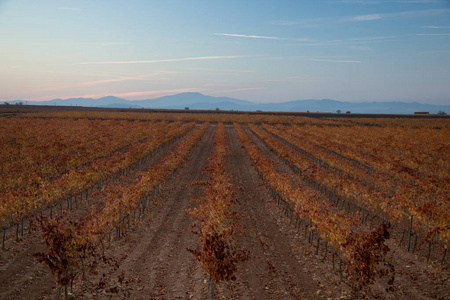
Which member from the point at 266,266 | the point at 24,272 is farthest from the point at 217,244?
the point at 24,272

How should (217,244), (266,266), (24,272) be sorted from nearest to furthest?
(217,244)
(24,272)
(266,266)

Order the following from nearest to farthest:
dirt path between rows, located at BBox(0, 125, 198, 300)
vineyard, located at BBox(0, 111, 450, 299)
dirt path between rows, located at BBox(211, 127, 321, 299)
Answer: vineyard, located at BBox(0, 111, 450, 299) < dirt path between rows, located at BBox(0, 125, 198, 300) < dirt path between rows, located at BBox(211, 127, 321, 299)

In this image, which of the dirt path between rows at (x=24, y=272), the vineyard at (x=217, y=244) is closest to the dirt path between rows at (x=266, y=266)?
the vineyard at (x=217, y=244)

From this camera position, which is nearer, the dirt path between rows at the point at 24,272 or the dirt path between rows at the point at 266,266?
the dirt path between rows at the point at 24,272

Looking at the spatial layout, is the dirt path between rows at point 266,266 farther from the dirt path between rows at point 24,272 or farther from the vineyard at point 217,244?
the dirt path between rows at point 24,272

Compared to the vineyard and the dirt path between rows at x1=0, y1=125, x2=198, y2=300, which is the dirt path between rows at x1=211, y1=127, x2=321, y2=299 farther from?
the dirt path between rows at x1=0, y1=125, x2=198, y2=300

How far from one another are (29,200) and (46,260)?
22.5ft

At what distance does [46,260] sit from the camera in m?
8.38

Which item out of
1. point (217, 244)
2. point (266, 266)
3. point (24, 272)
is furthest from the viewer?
point (266, 266)

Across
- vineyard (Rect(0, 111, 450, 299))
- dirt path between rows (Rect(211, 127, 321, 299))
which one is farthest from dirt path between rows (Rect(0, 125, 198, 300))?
dirt path between rows (Rect(211, 127, 321, 299))

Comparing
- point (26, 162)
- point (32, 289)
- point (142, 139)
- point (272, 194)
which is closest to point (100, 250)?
point (32, 289)

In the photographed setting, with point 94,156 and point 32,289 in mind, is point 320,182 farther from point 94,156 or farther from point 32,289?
point 94,156

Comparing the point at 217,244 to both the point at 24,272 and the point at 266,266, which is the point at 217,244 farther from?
the point at 24,272

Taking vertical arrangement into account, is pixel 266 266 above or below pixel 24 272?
below
